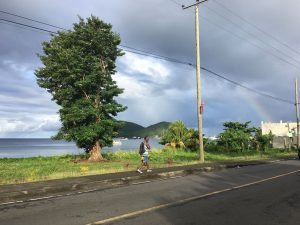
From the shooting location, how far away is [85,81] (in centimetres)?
2930

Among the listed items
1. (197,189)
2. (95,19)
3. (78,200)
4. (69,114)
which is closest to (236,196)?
(197,189)

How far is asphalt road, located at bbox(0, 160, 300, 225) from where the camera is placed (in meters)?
8.42

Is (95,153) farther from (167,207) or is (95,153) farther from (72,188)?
(167,207)

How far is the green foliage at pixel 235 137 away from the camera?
5116 centimetres

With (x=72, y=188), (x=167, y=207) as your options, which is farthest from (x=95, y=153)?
(x=167, y=207)

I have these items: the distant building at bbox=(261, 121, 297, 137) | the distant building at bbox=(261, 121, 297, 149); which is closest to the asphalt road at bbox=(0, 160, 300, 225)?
the distant building at bbox=(261, 121, 297, 149)

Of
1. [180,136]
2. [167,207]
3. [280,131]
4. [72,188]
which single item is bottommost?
[167,207]

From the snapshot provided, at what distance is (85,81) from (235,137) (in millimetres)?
27404

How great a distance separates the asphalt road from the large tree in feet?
56.3

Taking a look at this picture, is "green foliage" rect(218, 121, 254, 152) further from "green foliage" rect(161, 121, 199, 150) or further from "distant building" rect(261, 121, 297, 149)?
"distant building" rect(261, 121, 297, 149)

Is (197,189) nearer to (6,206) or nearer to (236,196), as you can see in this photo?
(236,196)

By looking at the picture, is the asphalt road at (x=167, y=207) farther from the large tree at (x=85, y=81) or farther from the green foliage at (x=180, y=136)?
the green foliage at (x=180, y=136)

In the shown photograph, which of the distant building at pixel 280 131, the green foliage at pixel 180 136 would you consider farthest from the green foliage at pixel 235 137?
the distant building at pixel 280 131

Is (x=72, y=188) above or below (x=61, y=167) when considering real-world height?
below
